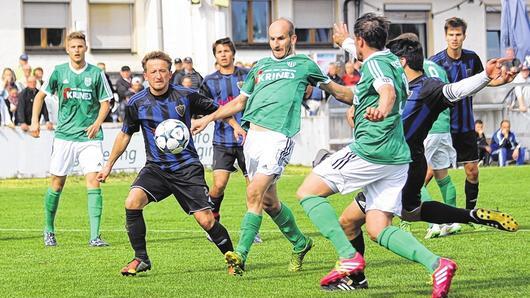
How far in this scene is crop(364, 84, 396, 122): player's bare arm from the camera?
26.4 feet

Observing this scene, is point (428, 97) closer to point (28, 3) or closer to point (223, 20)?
point (223, 20)

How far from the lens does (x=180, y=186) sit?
1062 centimetres

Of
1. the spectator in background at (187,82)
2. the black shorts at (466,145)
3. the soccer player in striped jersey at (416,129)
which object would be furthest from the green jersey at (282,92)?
the spectator in background at (187,82)

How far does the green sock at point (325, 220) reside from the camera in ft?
28.6

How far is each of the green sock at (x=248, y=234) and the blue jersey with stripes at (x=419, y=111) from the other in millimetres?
1514

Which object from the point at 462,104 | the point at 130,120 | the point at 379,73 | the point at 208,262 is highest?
the point at 379,73

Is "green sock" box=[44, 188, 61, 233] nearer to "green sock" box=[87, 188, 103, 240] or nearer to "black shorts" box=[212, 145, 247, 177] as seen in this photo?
"green sock" box=[87, 188, 103, 240]

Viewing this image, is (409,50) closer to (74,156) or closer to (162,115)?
(162,115)

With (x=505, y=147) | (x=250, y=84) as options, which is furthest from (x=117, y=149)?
(x=505, y=147)

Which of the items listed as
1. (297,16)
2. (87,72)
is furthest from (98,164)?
(297,16)

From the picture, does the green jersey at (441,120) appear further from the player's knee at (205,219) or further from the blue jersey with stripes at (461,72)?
the player's knee at (205,219)

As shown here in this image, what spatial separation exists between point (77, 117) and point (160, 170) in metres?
3.56

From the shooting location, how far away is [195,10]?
1410 inches

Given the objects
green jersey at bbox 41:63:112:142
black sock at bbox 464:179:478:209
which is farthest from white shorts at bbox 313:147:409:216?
green jersey at bbox 41:63:112:142
